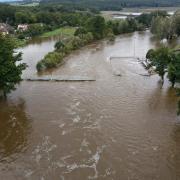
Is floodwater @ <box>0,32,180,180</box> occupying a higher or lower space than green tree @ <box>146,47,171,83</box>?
lower

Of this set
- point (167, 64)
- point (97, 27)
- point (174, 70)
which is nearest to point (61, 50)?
point (97, 27)

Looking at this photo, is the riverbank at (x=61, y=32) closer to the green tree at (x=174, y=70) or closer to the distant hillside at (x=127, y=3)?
the green tree at (x=174, y=70)

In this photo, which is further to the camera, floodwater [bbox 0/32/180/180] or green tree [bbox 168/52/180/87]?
green tree [bbox 168/52/180/87]

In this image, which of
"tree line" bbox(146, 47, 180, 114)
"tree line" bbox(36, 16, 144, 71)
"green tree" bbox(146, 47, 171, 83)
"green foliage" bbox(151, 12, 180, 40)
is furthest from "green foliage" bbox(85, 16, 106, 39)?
"green tree" bbox(146, 47, 171, 83)

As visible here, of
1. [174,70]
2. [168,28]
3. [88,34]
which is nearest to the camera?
[174,70]

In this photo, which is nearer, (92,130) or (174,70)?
(92,130)

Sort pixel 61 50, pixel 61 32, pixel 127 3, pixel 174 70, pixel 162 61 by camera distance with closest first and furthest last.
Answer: pixel 174 70 → pixel 162 61 → pixel 61 50 → pixel 61 32 → pixel 127 3

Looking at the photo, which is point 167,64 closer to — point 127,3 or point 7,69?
point 7,69

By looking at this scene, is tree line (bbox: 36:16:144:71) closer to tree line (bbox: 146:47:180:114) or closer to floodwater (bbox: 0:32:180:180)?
floodwater (bbox: 0:32:180:180)

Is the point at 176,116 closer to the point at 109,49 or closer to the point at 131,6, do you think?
the point at 109,49
